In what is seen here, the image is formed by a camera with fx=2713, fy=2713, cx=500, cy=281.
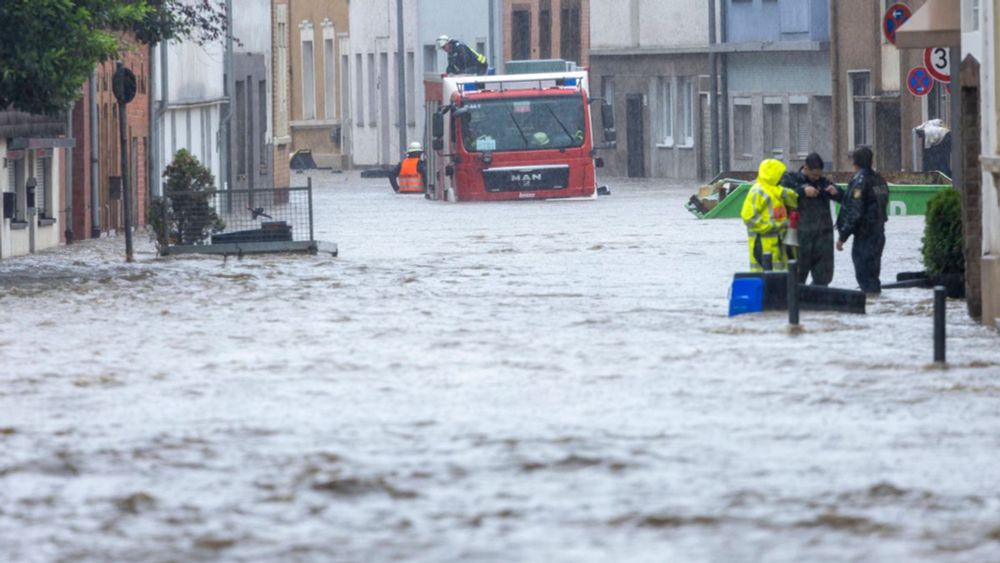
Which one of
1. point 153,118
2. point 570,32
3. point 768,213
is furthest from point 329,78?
point 768,213

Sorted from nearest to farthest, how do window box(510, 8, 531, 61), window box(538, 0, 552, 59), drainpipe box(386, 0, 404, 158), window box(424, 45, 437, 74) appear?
window box(538, 0, 552, 59) < window box(510, 8, 531, 61) < drainpipe box(386, 0, 404, 158) < window box(424, 45, 437, 74)

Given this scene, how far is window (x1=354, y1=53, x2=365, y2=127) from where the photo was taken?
309 ft

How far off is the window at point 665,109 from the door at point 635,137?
1031 mm

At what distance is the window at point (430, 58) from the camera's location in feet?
284

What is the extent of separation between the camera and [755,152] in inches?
2574

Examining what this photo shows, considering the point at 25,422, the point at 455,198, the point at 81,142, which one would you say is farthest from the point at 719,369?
the point at 455,198

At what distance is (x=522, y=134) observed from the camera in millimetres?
52656

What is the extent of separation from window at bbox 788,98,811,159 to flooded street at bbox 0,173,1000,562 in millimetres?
36893

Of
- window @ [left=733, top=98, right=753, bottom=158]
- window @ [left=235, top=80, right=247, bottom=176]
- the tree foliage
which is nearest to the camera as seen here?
the tree foliage

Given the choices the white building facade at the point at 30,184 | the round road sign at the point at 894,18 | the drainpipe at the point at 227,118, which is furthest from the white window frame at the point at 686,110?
the round road sign at the point at 894,18

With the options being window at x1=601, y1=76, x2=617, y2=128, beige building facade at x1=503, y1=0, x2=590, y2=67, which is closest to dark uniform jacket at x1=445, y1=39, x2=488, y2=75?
window at x1=601, y1=76, x2=617, y2=128

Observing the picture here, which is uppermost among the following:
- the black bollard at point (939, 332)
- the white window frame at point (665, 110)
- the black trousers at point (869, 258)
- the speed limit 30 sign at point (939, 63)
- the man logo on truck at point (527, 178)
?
the white window frame at point (665, 110)

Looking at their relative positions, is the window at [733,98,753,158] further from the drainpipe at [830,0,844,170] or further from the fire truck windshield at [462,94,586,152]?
the fire truck windshield at [462,94,586,152]

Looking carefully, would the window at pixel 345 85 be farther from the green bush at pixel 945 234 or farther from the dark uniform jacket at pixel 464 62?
the green bush at pixel 945 234
